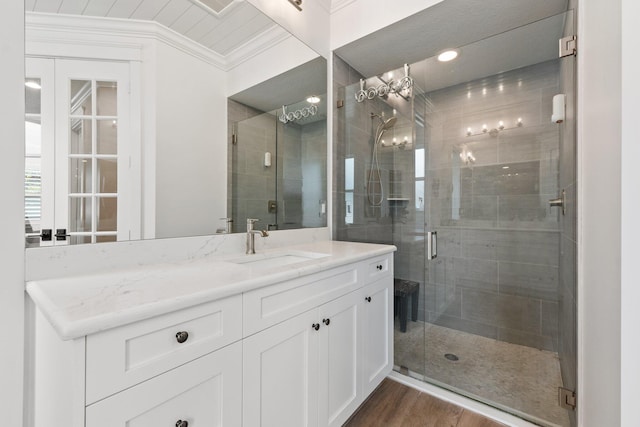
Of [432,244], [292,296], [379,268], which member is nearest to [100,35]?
[292,296]

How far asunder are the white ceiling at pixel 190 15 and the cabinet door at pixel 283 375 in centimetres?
132

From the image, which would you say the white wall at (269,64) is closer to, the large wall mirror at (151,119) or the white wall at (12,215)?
the large wall mirror at (151,119)

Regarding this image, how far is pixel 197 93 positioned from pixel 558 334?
9.22ft

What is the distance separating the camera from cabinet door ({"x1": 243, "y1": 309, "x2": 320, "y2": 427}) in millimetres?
877

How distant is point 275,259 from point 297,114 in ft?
3.41

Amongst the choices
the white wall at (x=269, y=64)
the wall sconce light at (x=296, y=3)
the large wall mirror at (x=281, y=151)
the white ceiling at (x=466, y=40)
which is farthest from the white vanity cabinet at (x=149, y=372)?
the white ceiling at (x=466, y=40)

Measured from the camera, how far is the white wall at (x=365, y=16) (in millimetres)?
1773

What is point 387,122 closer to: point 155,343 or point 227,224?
point 227,224

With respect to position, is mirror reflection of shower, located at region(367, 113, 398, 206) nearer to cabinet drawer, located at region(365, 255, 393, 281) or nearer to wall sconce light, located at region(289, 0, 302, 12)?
cabinet drawer, located at region(365, 255, 393, 281)

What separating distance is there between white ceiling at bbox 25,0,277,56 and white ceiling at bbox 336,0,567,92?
87cm

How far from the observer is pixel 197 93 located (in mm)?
A: 1331

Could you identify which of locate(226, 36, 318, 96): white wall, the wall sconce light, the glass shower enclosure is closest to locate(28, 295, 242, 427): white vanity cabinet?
locate(226, 36, 318, 96): white wall

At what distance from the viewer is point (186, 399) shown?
2.35 ft

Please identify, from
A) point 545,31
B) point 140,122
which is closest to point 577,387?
point 545,31
